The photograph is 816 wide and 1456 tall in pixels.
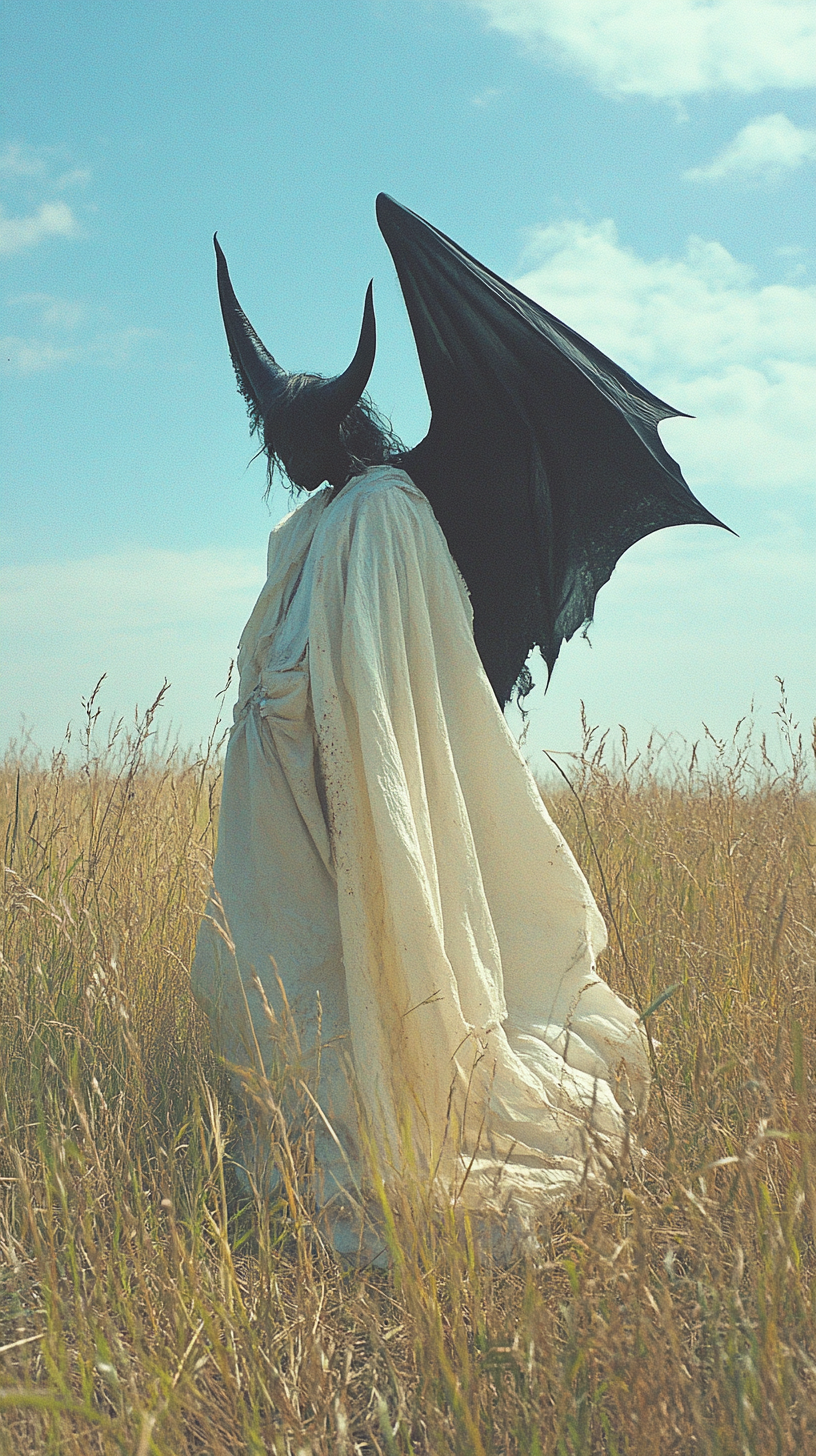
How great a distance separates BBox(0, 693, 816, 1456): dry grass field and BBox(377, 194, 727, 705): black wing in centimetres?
102

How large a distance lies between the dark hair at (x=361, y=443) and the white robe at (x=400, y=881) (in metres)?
0.12

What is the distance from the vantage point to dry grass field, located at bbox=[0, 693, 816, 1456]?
1242 mm

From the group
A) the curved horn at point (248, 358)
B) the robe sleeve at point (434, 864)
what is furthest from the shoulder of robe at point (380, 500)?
the curved horn at point (248, 358)

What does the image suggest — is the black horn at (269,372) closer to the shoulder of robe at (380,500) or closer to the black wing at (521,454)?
the shoulder of robe at (380,500)

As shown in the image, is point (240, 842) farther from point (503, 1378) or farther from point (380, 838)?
point (503, 1378)

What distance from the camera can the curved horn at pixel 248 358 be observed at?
2.51m

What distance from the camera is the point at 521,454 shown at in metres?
2.68

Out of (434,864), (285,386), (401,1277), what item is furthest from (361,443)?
(401,1277)

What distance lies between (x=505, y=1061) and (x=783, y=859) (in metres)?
1.22

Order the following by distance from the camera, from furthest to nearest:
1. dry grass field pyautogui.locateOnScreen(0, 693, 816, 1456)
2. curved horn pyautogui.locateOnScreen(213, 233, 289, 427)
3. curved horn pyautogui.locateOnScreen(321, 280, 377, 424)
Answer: curved horn pyautogui.locateOnScreen(213, 233, 289, 427), curved horn pyautogui.locateOnScreen(321, 280, 377, 424), dry grass field pyautogui.locateOnScreen(0, 693, 816, 1456)

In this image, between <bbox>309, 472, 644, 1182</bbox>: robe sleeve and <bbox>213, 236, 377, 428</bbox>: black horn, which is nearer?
<bbox>309, 472, 644, 1182</bbox>: robe sleeve

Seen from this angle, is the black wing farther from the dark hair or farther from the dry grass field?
the dry grass field

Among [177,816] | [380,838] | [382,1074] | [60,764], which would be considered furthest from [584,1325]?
[177,816]

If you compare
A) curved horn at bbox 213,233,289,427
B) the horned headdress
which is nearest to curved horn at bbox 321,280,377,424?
the horned headdress
